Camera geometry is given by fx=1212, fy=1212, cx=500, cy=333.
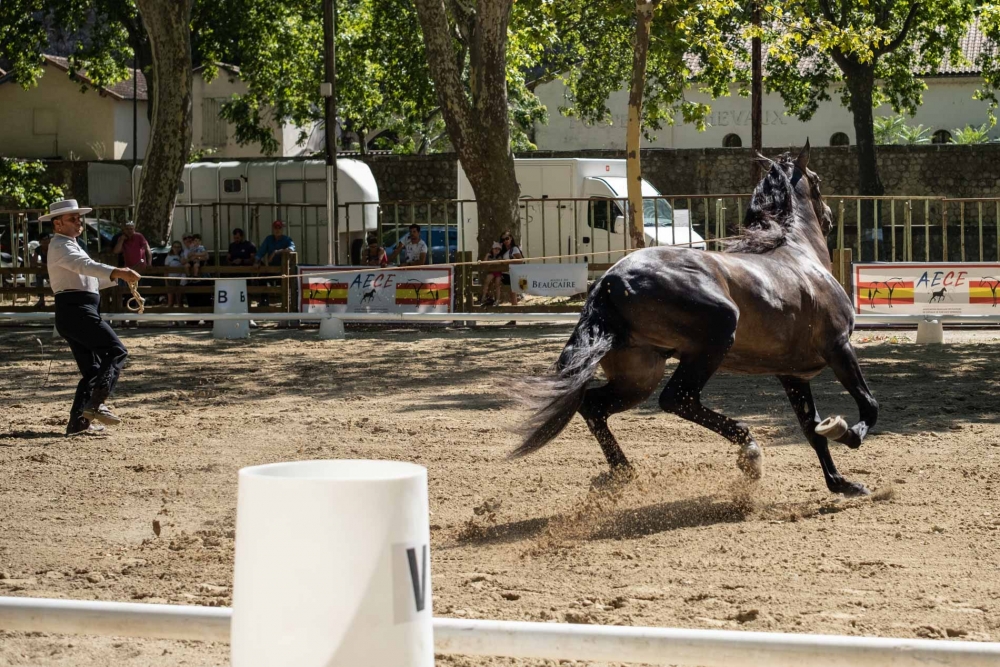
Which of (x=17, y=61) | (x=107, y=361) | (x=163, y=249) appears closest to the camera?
(x=107, y=361)

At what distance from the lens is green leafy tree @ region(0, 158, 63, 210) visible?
31.8m

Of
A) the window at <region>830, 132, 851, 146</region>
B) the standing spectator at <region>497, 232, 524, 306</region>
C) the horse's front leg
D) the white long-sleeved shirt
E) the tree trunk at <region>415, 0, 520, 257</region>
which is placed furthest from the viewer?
the window at <region>830, 132, 851, 146</region>

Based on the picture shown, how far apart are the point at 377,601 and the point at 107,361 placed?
24.6 ft

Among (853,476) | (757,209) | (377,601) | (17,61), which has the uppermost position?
(17,61)

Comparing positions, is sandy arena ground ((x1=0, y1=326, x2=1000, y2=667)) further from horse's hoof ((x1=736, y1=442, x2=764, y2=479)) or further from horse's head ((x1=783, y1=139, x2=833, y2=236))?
horse's head ((x1=783, y1=139, x2=833, y2=236))

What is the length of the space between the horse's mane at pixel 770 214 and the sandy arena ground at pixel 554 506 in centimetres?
144

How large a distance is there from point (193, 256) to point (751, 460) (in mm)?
14349

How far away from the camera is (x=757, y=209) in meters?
7.97

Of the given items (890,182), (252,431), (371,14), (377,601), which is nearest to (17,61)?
(371,14)

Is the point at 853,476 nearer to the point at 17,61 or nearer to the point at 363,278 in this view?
the point at 363,278

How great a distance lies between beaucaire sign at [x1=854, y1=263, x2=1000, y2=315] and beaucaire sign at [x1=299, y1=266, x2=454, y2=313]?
5.69 meters

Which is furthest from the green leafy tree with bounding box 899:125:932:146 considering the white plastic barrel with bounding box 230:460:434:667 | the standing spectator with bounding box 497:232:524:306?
the white plastic barrel with bounding box 230:460:434:667

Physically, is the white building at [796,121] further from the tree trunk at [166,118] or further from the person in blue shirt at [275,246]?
the person in blue shirt at [275,246]

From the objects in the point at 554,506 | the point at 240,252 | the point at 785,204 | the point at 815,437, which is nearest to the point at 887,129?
the point at 240,252
